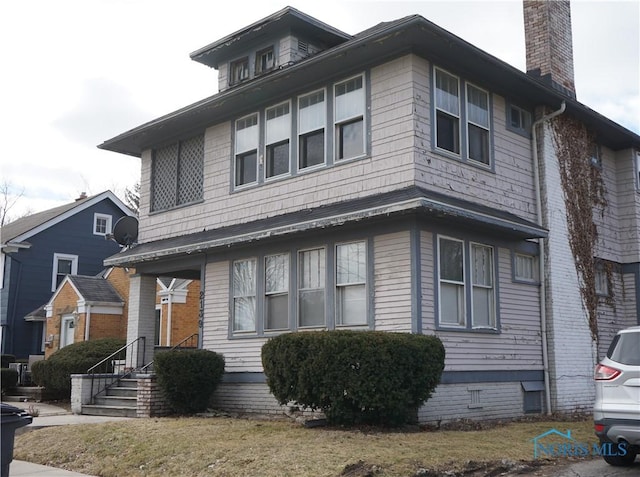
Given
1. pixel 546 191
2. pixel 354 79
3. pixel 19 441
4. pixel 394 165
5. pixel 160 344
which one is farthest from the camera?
pixel 160 344

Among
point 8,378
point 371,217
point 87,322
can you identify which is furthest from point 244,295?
point 87,322

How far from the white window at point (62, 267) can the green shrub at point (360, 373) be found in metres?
22.9

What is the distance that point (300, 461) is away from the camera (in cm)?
840

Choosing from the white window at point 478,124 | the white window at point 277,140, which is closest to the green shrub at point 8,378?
the white window at point 277,140

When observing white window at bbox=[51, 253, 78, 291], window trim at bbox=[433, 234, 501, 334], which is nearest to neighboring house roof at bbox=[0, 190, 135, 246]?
white window at bbox=[51, 253, 78, 291]

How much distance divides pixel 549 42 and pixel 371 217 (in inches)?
288

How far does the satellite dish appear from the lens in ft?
61.6

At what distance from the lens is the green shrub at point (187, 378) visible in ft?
44.7

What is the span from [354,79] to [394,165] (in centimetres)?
212

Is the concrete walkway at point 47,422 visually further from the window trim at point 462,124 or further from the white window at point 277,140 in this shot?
the window trim at point 462,124

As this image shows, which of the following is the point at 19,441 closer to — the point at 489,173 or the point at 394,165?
the point at 394,165

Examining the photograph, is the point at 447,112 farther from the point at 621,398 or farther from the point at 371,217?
the point at 621,398

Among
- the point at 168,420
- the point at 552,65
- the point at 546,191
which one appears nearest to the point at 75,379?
the point at 168,420

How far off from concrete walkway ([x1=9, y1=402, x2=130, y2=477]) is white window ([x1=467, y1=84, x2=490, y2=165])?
832 cm
